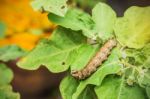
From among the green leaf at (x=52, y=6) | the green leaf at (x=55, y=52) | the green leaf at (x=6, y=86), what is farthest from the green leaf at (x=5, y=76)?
the green leaf at (x=52, y=6)

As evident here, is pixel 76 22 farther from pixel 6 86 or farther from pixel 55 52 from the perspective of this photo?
pixel 6 86

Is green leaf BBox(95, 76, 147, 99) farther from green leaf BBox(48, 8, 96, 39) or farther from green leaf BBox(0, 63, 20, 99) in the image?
green leaf BBox(0, 63, 20, 99)

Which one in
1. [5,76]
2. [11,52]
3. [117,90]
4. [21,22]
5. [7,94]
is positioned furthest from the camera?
[21,22]

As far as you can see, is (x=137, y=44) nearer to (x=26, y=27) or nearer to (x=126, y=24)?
(x=126, y=24)

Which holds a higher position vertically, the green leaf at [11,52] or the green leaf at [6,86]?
the green leaf at [11,52]

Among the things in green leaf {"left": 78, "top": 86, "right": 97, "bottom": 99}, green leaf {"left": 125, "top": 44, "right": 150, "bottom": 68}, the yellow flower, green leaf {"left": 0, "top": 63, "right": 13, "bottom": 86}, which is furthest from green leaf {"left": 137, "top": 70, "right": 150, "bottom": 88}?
the yellow flower

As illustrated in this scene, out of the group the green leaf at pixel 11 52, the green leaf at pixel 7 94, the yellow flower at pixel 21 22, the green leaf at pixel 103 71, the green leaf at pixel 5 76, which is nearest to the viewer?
the green leaf at pixel 103 71

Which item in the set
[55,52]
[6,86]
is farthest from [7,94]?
[55,52]

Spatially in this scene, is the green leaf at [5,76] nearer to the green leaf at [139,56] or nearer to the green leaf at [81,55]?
the green leaf at [81,55]
